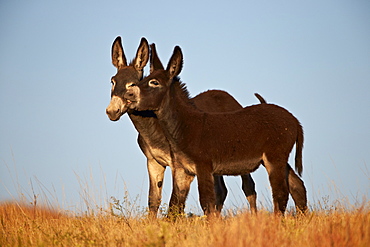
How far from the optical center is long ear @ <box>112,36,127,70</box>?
430 inches

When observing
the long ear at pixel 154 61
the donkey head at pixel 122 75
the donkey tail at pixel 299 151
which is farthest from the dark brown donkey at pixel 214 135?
the long ear at pixel 154 61

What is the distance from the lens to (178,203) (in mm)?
8852

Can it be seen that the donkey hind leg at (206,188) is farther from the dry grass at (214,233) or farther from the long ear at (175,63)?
the long ear at (175,63)

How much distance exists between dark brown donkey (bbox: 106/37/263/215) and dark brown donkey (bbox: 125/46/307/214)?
1.38 feet

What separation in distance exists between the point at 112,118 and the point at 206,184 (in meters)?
2.20

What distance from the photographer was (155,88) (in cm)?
898

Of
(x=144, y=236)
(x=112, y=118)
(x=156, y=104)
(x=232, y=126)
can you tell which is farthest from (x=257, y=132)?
(x=144, y=236)

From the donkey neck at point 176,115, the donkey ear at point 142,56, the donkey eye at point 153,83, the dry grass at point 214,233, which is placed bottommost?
the dry grass at point 214,233

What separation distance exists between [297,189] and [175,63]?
3.41 metres

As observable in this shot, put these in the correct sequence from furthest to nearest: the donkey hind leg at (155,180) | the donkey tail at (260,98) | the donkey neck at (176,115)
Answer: the donkey tail at (260,98)
the donkey hind leg at (155,180)
the donkey neck at (176,115)

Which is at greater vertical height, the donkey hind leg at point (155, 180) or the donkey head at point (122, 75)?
the donkey head at point (122, 75)

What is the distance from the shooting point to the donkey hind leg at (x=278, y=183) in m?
8.78

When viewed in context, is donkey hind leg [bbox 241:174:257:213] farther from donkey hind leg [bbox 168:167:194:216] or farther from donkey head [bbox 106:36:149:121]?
donkey head [bbox 106:36:149:121]

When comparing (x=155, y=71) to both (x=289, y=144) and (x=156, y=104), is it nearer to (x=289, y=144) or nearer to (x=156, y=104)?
(x=156, y=104)
